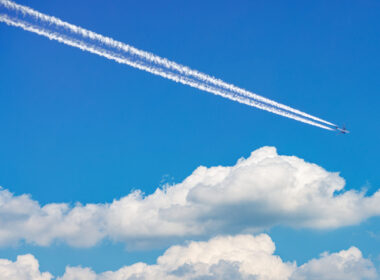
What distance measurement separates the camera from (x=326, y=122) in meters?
65.6

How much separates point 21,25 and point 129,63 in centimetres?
1156

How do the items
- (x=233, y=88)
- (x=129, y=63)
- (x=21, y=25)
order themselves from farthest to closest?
1. (x=233, y=88)
2. (x=129, y=63)
3. (x=21, y=25)

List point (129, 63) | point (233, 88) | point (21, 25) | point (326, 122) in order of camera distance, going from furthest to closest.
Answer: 1. point (326, 122)
2. point (233, 88)
3. point (129, 63)
4. point (21, 25)

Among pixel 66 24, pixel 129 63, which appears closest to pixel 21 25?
pixel 66 24

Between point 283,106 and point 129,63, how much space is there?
25.0 m

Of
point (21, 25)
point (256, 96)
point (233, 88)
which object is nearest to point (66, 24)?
point (21, 25)

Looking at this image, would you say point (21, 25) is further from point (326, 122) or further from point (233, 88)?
point (326, 122)

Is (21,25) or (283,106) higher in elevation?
(283,106)

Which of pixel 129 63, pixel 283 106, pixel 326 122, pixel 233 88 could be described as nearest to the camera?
pixel 129 63

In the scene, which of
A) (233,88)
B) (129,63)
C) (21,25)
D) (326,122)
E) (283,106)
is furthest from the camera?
(326,122)

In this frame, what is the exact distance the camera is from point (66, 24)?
40.2 m

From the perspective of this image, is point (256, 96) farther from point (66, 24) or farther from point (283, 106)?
point (66, 24)

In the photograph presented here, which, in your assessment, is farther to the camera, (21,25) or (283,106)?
(283,106)

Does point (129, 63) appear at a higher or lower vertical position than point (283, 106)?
lower
